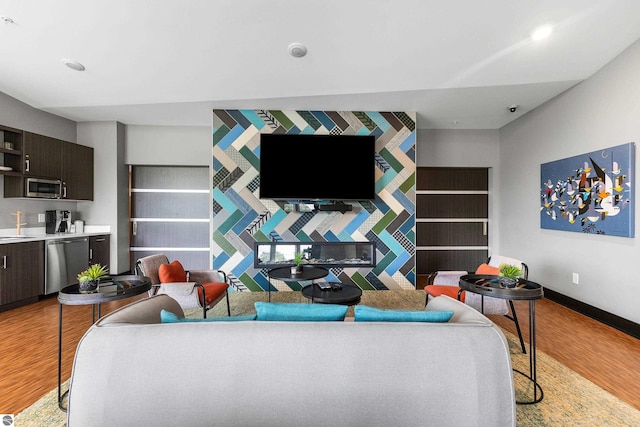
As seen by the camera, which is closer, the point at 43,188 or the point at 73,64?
the point at 73,64

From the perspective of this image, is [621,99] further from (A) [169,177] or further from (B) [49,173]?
(B) [49,173]

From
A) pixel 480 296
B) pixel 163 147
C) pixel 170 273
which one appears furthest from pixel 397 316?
pixel 163 147

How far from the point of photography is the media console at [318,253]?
429 cm

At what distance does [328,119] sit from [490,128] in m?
2.97

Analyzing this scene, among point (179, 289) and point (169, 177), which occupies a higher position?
point (169, 177)

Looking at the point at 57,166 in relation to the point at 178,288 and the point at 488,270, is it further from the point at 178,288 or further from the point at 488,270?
the point at 488,270

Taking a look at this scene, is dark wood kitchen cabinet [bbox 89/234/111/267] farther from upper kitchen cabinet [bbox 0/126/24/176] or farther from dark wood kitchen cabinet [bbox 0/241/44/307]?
upper kitchen cabinet [bbox 0/126/24/176]

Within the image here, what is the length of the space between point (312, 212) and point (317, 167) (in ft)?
2.18

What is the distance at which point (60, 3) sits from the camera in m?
2.39

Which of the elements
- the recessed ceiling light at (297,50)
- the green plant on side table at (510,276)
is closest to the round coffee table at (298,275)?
the green plant on side table at (510,276)

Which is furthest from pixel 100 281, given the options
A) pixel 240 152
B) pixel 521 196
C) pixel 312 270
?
pixel 521 196

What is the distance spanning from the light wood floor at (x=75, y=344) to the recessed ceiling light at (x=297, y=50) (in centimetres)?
336

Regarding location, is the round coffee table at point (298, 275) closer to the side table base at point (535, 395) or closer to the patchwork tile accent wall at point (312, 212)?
the patchwork tile accent wall at point (312, 212)

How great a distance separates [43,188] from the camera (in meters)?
4.07
